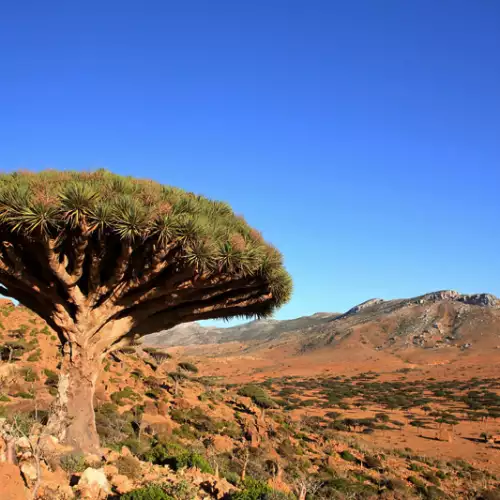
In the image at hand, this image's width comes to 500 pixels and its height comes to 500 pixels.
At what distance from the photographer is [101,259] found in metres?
8.61

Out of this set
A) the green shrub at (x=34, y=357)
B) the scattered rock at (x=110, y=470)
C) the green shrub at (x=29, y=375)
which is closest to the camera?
the scattered rock at (x=110, y=470)

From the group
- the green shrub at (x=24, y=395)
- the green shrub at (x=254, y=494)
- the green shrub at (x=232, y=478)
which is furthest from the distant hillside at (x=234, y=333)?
the green shrub at (x=254, y=494)

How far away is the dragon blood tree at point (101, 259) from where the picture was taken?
7.66 m

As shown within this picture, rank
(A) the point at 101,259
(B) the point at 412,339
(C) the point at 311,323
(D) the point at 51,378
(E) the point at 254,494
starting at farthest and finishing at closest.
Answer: (C) the point at 311,323 < (B) the point at 412,339 < (D) the point at 51,378 < (A) the point at 101,259 < (E) the point at 254,494

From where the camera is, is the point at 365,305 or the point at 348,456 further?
the point at 365,305

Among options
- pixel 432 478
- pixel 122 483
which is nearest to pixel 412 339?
pixel 432 478

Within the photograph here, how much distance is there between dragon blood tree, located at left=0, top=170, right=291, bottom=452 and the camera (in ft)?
25.1

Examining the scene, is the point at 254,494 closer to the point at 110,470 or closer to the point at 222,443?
the point at 110,470

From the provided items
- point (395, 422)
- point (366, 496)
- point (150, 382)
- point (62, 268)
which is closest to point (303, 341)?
point (395, 422)

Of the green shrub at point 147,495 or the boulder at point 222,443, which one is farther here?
the boulder at point 222,443

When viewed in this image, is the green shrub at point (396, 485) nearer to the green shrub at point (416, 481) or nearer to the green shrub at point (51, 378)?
the green shrub at point (416, 481)

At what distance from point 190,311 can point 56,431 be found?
149 inches

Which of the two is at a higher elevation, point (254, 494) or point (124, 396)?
point (254, 494)

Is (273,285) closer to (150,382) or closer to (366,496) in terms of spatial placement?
(366,496)
